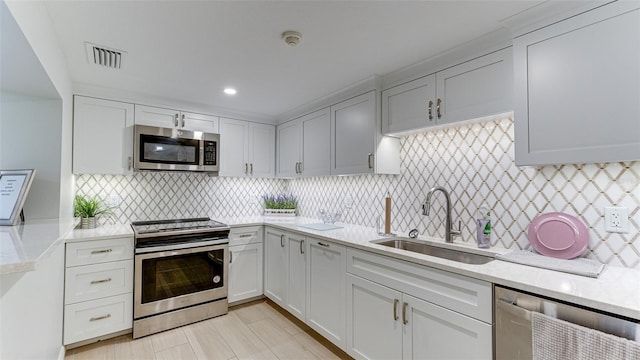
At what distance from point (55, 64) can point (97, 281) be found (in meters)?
1.66

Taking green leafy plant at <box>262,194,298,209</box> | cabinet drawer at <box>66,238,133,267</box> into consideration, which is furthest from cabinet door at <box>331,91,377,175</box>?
cabinet drawer at <box>66,238,133,267</box>

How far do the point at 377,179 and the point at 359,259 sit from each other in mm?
984

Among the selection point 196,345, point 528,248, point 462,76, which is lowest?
point 196,345

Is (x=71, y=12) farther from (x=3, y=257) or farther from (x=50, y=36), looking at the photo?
(x=3, y=257)

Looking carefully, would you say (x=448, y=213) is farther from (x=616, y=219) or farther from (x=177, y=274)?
(x=177, y=274)

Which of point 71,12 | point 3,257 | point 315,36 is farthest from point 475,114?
point 71,12

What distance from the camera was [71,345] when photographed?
2314 mm

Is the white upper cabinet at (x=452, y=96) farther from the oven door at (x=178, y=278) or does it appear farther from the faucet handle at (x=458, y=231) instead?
the oven door at (x=178, y=278)

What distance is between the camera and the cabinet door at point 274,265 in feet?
9.63

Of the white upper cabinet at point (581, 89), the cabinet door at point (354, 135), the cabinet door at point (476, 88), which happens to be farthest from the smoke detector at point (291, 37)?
the white upper cabinet at point (581, 89)

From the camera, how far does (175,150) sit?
2.96 metres

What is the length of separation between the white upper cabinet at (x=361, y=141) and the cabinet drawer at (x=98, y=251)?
77.0 inches

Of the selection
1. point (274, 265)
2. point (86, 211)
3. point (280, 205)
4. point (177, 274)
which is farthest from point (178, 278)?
point (280, 205)

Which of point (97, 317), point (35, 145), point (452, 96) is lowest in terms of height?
point (97, 317)
